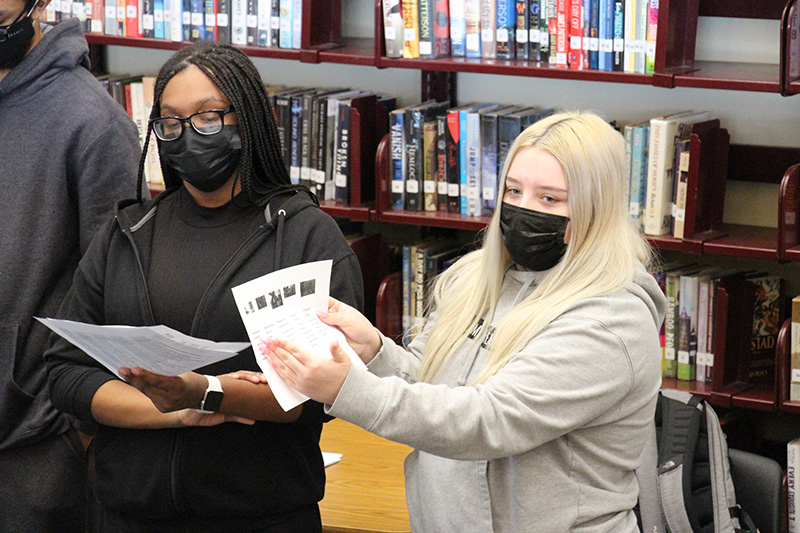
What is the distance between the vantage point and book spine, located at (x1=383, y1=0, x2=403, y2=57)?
2.94 metres

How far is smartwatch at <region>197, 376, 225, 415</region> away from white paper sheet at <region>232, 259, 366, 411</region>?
200 millimetres

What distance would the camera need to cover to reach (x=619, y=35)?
8.94 ft

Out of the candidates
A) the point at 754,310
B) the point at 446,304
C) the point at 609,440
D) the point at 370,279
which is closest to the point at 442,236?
the point at 370,279

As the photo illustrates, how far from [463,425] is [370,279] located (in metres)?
1.93

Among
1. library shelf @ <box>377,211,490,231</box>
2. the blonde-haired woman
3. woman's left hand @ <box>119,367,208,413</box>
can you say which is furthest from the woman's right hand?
library shelf @ <box>377,211,490,231</box>

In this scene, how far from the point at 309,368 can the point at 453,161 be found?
5.88 ft

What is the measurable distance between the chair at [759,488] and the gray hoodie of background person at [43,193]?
153cm

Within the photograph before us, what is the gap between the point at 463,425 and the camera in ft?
4.38

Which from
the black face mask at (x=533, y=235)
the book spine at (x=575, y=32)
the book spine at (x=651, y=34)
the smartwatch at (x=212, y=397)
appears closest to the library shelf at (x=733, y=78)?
the book spine at (x=651, y=34)

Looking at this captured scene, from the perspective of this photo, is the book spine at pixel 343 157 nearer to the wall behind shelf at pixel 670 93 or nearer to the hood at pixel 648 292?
the wall behind shelf at pixel 670 93

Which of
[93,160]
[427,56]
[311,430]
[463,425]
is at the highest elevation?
[427,56]

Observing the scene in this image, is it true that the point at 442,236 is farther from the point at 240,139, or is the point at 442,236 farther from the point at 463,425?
the point at 463,425

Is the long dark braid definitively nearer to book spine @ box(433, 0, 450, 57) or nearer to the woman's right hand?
the woman's right hand

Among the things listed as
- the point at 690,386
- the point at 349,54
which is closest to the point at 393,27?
the point at 349,54
